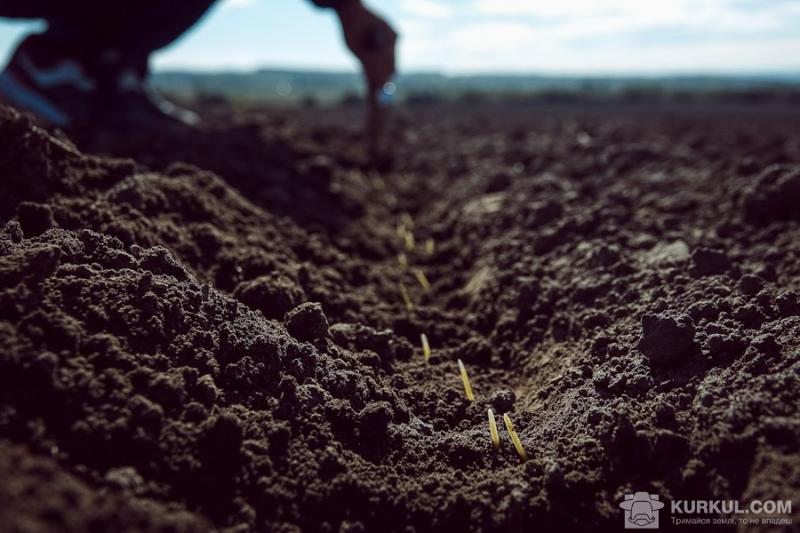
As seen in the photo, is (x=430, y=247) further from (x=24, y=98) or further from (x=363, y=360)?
(x=24, y=98)

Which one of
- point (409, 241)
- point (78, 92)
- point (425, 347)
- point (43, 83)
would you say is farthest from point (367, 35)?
point (425, 347)

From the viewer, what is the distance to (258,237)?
3.25 meters

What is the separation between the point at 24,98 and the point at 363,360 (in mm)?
4250

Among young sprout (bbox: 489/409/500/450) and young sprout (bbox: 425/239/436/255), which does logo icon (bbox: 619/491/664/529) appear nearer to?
young sprout (bbox: 489/409/500/450)

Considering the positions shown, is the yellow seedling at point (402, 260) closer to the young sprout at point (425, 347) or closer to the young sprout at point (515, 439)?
the young sprout at point (425, 347)

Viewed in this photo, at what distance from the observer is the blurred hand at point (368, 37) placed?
5.48 meters

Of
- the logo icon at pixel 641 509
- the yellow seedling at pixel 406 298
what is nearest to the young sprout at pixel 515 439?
the logo icon at pixel 641 509

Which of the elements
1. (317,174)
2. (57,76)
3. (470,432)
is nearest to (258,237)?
(470,432)

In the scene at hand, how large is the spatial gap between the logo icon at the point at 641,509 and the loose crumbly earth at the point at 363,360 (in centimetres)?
3

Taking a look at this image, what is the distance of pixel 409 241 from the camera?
14.5ft

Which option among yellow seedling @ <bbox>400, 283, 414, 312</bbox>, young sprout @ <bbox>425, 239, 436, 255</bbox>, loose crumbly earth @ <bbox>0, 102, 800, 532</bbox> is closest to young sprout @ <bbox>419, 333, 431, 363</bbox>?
loose crumbly earth @ <bbox>0, 102, 800, 532</bbox>

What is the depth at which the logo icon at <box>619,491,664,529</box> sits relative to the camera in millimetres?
1753

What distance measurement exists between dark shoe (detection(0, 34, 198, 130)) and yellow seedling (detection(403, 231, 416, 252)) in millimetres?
2571

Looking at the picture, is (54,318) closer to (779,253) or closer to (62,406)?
(62,406)
